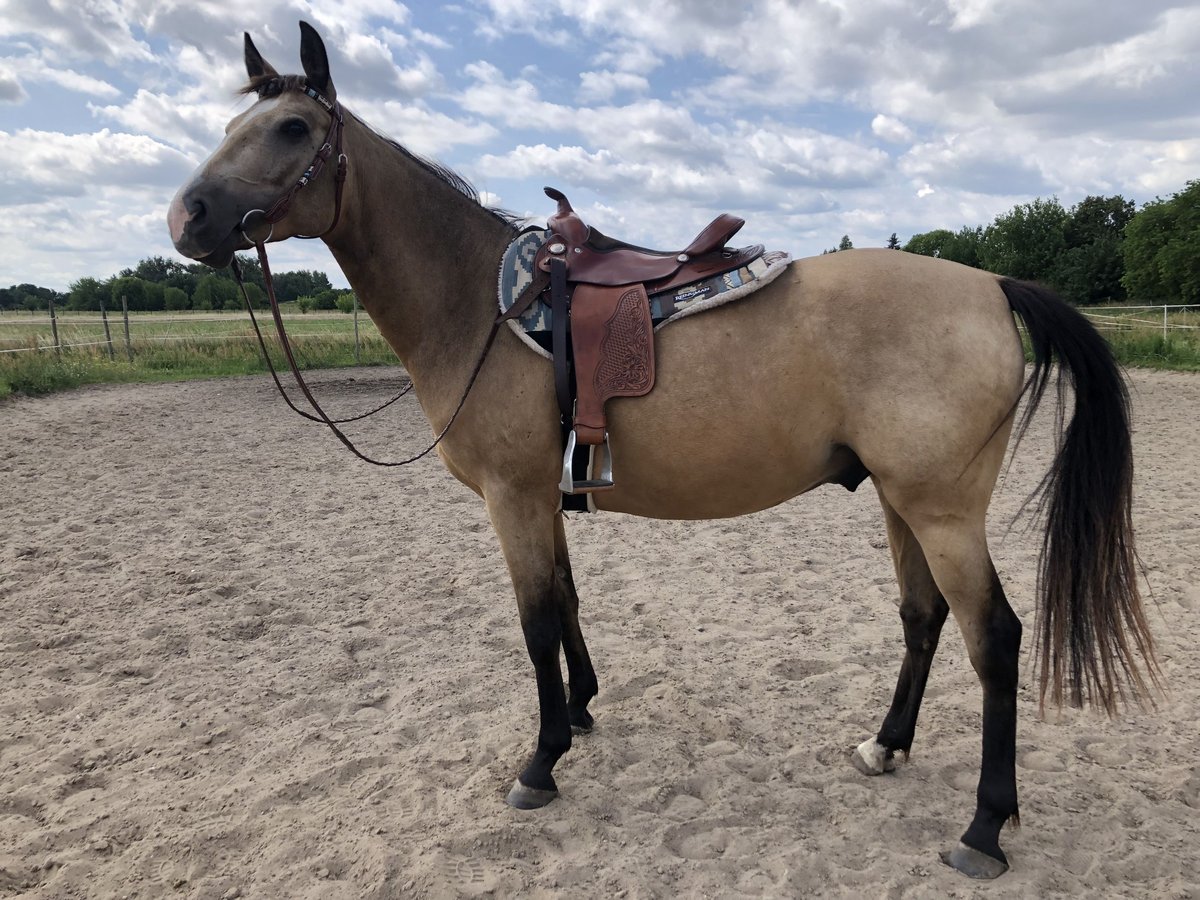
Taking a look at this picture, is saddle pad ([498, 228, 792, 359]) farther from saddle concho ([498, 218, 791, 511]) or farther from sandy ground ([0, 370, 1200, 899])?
sandy ground ([0, 370, 1200, 899])

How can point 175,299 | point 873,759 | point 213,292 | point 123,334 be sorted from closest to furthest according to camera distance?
1. point 873,759
2. point 123,334
3. point 213,292
4. point 175,299

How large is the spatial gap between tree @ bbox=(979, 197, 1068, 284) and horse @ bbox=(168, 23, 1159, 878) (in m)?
51.6

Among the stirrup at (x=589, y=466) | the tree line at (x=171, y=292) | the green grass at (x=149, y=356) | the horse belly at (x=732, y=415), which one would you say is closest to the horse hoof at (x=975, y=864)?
the horse belly at (x=732, y=415)

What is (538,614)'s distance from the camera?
2668 millimetres

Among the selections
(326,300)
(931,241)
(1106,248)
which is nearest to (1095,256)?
(1106,248)

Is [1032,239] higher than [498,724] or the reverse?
higher

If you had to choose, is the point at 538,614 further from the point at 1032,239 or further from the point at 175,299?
the point at 1032,239

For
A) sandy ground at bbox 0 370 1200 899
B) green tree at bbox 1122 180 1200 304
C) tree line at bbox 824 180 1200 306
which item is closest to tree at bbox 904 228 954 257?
tree line at bbox 824 180 1200 306

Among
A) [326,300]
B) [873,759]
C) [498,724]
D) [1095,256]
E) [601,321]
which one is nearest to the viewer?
[601,321]

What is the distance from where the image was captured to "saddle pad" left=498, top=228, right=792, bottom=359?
245 centimetres

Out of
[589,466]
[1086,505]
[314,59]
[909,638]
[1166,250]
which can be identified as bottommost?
[909,638]

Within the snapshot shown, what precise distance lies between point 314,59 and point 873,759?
10.4 feet

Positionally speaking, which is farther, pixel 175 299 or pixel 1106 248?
pixel 1106 248

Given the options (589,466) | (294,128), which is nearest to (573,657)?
(589,466)
